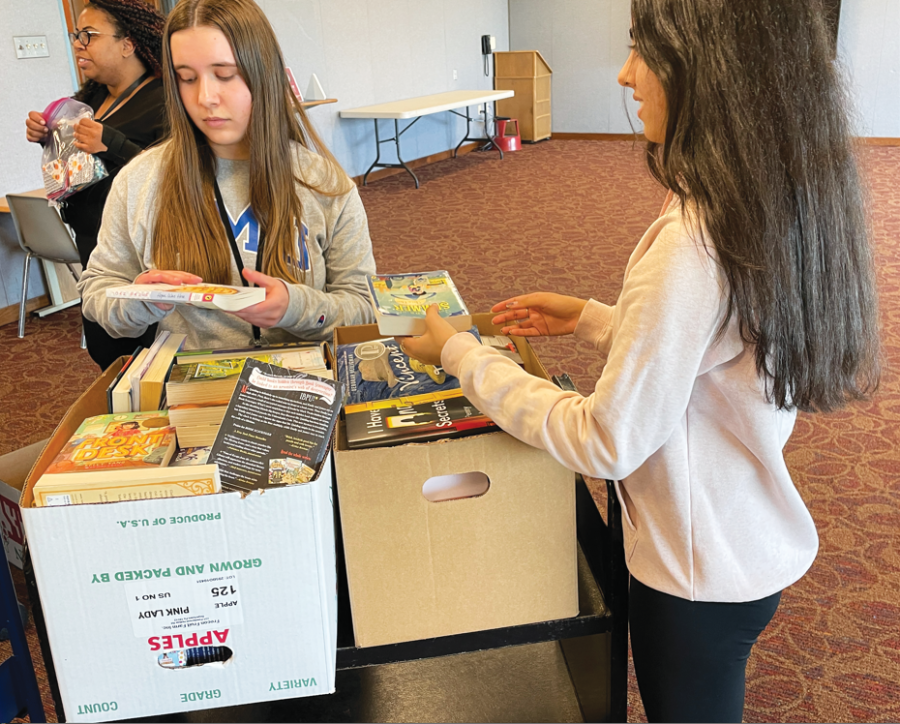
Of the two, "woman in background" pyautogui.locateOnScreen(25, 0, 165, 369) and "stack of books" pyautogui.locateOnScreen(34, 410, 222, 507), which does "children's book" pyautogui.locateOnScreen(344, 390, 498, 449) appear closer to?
"stack of books" pyautogui.locateOnScreen(34, 410, 222, 507)

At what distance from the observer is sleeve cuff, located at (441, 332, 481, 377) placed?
3.49 ft

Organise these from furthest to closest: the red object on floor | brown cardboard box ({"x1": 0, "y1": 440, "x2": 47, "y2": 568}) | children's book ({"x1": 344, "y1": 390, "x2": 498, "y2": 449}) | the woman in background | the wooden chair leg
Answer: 1. the red object on floor
2. the wooden chair leg
3. the woman in background
4. brown cardboard box ({"x1": 0, "y1": 440, "x2": 47, "y2": 568})
5. children's book ({"x1": 344, "y1": 390, "x2": 498, "y2": 449})

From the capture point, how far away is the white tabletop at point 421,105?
700cm

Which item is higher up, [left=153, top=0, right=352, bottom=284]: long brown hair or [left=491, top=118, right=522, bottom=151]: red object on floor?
[left=153, top=0, right=352, bottom=284]: long brown hair

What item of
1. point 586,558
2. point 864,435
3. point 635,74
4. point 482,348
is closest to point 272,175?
point 482,348

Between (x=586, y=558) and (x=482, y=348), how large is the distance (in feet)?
1.41

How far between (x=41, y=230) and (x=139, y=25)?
165cm

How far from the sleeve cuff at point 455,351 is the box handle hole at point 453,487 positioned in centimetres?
13

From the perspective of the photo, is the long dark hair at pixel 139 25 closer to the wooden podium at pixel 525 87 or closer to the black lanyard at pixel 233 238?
the black lanyard at pixel 233 238

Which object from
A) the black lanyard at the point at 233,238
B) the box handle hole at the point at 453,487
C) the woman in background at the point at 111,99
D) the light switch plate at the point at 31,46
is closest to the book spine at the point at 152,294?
the black lanyard at the point at 233,238

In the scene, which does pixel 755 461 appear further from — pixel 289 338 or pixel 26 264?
pixel 26 264

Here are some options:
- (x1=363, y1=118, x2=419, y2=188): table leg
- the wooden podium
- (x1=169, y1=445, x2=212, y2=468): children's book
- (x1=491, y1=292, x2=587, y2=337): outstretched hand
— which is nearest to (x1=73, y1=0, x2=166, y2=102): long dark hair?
(x1=491, y1=292, x2=587, y2=337): outstretched hand

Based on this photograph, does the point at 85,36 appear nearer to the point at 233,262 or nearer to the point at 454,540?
the point at 233,262

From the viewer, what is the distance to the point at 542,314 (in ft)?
4.53
